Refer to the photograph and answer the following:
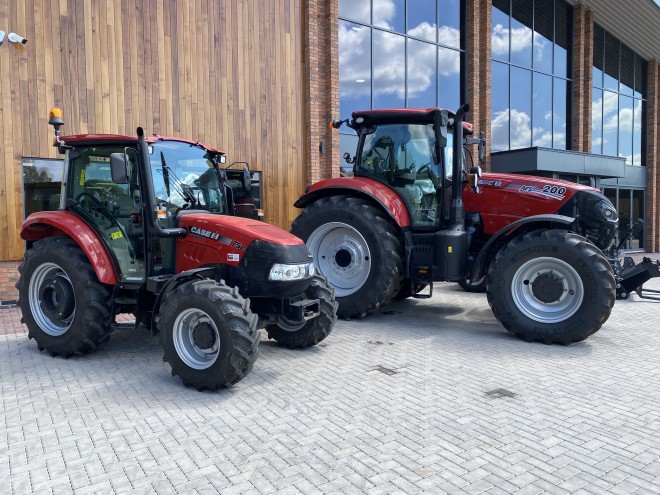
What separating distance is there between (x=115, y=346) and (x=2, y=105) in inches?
187

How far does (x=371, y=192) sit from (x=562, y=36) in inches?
587

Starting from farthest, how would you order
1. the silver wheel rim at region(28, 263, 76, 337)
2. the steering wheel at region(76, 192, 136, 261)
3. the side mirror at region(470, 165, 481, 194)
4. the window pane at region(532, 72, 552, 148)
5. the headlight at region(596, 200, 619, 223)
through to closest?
the window pane at region(532, 72, 552, 148) < the side mirror at region(470, 165, 481, 194) < the headlight at region(596, 200, 619, 223) < the silver wheel rim at region(28, 263, 76, 337) < the steering wheel at region(76, 192, 136, 261)

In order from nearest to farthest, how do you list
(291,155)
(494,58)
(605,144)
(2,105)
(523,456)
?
(523,456), (2,105), (291,155), (494,58), (605,144)

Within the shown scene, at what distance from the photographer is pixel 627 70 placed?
816 inches

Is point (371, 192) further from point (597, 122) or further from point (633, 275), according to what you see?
point (597, 122)

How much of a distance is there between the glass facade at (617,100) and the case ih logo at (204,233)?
1791 centimetres

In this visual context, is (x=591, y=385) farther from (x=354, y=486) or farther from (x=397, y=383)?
(x=354, y=486)

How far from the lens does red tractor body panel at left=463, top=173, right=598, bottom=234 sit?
662 cm

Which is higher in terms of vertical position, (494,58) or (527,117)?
(494,58)

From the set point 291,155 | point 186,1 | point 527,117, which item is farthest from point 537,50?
point 186,1

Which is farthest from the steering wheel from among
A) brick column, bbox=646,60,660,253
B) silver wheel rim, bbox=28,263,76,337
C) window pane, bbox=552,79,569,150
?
brick column, bbox=646,60,660,253

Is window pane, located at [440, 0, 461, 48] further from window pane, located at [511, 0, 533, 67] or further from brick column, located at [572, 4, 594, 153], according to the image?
brick column, located at [572, 4, 594, 153]

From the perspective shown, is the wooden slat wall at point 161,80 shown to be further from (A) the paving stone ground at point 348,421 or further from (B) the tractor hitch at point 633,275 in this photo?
(B) the tractor hitch at point 633,275

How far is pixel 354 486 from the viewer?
2.92 m
